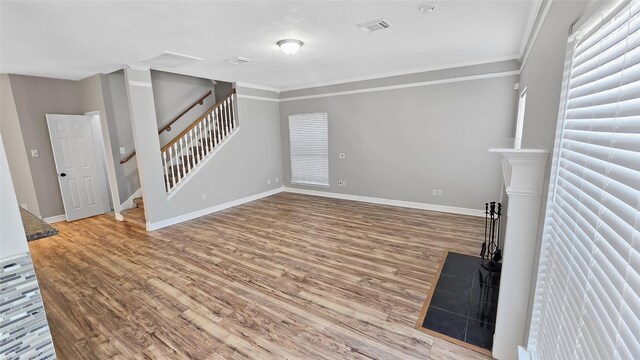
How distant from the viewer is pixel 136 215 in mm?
4992

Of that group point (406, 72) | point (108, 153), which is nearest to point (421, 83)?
point (406, 72)

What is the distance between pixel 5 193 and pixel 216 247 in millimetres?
2778

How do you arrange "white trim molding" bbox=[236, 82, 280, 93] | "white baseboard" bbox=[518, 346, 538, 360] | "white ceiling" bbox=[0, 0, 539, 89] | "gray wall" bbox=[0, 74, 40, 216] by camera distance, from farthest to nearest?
"white trim molding" bbox=[236, 82, 280, 93] → "gray wall" bbox=[0, 74, 40, 216] → "white ceiling" bbox=[0, 0, 539, 89] → "white baseboard" bbox=[518, 346, 538, 360]

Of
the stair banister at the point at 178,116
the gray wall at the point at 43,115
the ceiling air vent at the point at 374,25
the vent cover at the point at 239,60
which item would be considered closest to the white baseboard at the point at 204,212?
the stair banister at the point at 178,116

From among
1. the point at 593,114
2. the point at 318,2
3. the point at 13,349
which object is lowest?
the point at 13,349

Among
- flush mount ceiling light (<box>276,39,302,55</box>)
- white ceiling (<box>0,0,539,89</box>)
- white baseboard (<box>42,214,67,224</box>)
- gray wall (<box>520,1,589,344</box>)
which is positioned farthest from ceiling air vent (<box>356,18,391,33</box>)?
white baseboard (<box>42,214,67,224</box>)

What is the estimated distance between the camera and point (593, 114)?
3.08 feet

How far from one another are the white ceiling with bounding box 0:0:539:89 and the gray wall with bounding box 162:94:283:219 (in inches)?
67.5

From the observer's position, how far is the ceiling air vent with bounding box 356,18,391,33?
2736 mm

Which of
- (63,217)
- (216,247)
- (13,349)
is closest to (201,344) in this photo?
(13,349)

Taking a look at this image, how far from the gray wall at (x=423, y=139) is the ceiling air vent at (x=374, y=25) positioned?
2.43 metres

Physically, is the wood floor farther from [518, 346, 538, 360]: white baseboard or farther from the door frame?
the door frame

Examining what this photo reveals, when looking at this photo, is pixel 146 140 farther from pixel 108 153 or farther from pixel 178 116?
pixel 178 116

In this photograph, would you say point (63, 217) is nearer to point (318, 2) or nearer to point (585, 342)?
point (318, 2)
